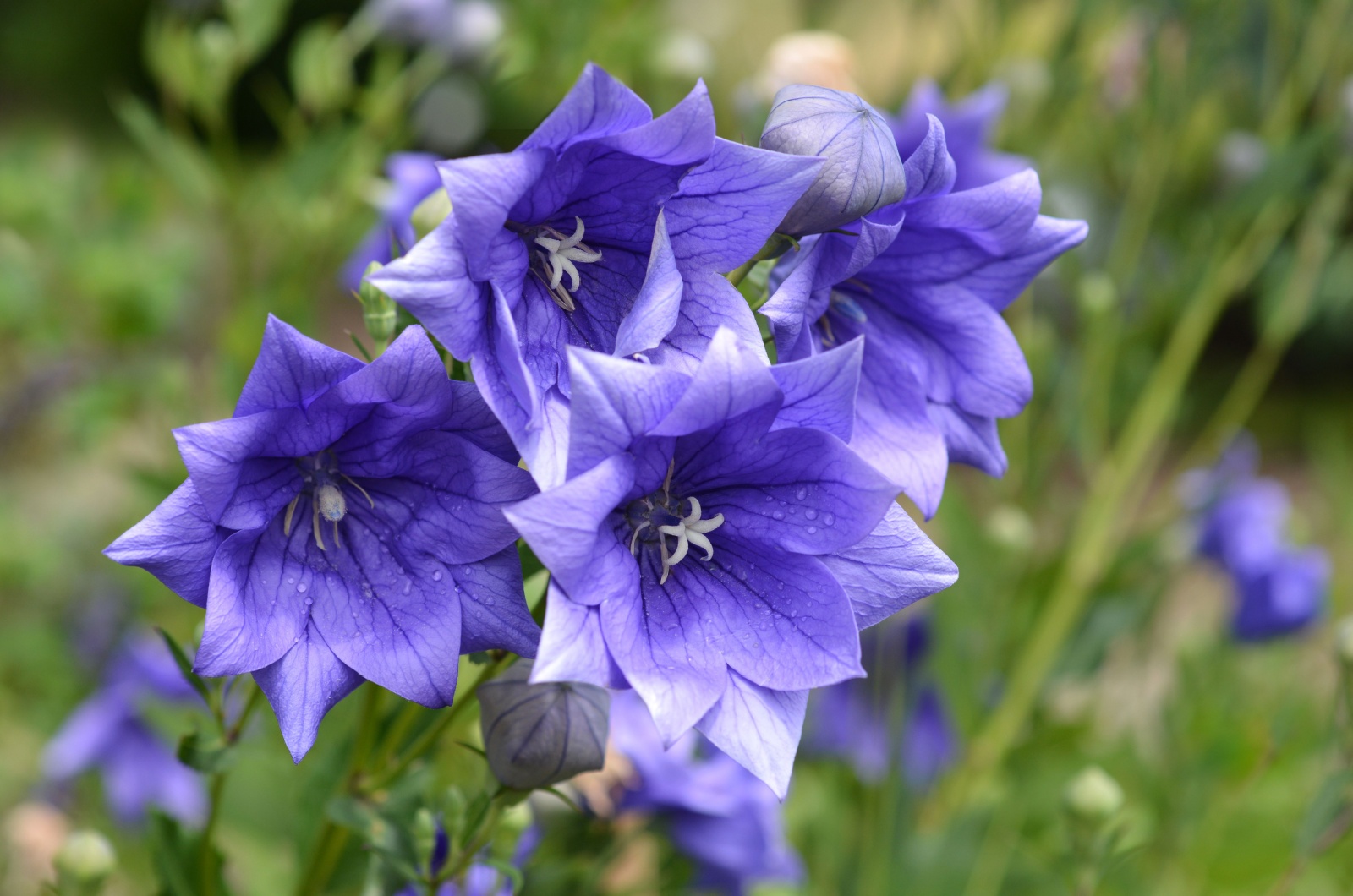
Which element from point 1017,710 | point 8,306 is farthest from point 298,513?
point 8,306

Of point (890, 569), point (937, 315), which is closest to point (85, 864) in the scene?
point (890, 569)

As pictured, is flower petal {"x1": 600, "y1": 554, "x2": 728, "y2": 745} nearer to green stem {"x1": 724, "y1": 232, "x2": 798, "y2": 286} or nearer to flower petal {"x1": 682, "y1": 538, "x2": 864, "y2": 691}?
flower petal {"x1": 682, "y1": 538, "x2": 864, "y2": 691}

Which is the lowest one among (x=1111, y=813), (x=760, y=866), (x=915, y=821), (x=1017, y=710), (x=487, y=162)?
(x=915, y=821)

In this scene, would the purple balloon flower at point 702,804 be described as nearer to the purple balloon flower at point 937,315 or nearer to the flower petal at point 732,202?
the purple balloon flower at point 937,315

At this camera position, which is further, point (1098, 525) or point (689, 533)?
point (1098, 525)

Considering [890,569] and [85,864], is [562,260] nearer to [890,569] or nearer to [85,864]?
[890,569]

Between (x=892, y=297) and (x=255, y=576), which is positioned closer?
(x=255, y=576)

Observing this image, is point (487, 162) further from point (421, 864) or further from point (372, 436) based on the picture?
point (421, 864)
